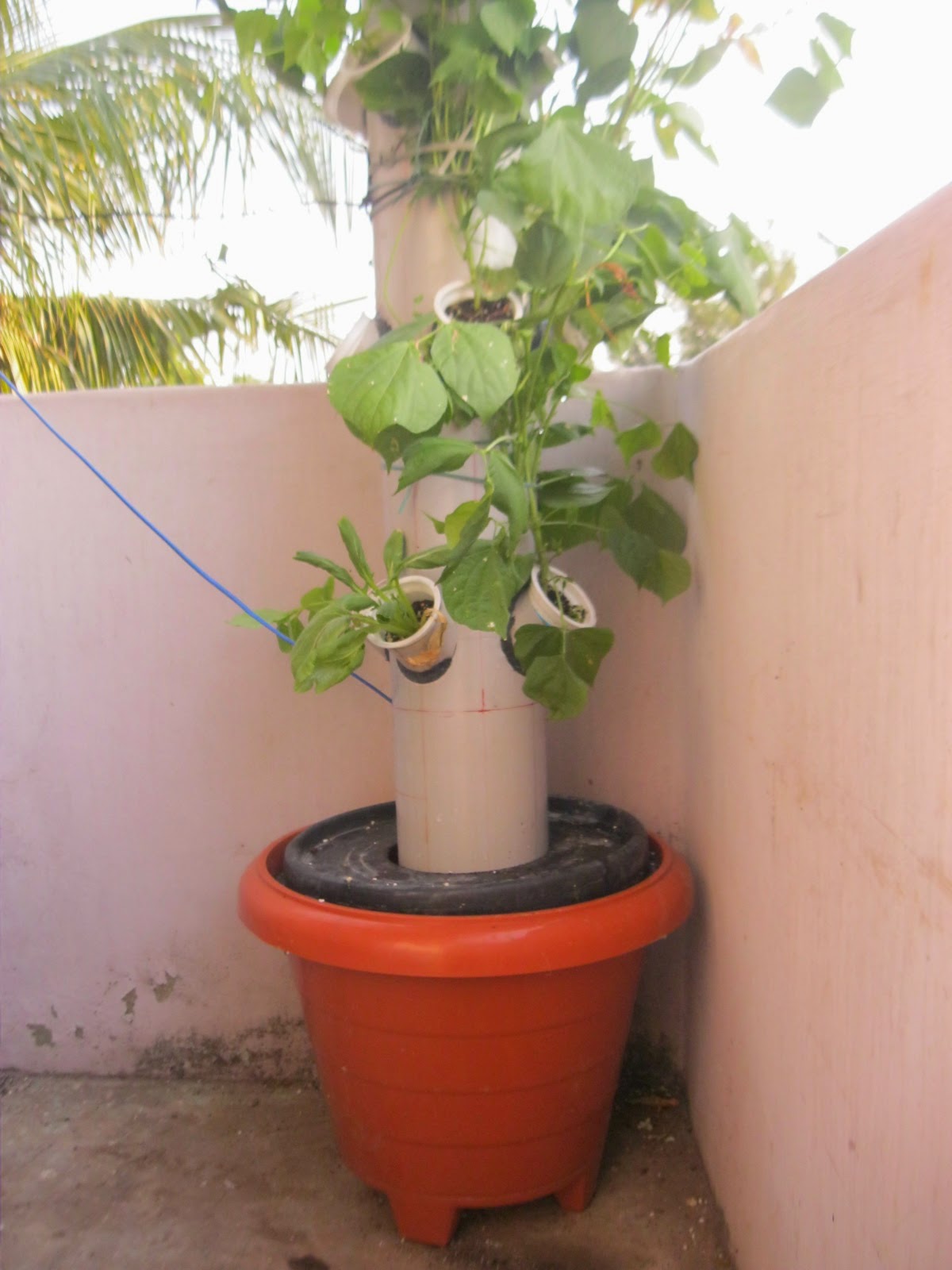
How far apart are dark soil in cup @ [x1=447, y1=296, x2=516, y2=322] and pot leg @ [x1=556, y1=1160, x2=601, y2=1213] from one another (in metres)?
1.00

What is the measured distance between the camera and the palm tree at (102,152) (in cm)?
328

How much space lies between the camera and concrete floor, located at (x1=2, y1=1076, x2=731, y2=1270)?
1.15 metres

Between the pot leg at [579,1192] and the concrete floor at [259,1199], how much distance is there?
1cm

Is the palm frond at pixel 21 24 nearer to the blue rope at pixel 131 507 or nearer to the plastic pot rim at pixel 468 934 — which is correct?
the blue rope at pixel 131 507

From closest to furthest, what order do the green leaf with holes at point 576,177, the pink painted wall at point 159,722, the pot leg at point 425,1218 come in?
the green leaf with holes at point 576,177 → the pot leg at point 425,1218 → the pink painted wall at point 159,722

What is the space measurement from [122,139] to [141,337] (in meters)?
1.08

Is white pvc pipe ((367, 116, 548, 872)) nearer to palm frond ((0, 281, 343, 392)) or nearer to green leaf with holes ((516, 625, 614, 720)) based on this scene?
green leaf with holes ((516, 625, 614, 720))

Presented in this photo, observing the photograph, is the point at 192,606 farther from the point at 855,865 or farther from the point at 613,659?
the point at 855,865

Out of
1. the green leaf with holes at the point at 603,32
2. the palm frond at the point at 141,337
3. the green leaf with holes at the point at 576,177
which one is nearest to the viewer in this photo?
the green leaf with holes at the point at 576,177

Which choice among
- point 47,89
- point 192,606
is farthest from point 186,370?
point 192,606

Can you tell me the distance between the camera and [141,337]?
14.7 feet

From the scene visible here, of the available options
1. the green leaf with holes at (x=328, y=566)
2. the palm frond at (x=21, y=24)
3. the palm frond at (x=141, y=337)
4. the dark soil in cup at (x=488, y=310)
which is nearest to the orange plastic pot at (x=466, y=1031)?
the green leaf with holes at (x=328, y=566)

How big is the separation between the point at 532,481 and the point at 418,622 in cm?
21

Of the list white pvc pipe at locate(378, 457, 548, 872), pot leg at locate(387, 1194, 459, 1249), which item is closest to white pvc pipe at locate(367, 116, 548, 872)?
white pvc pipe at locate(378, 457, 548, 872)
